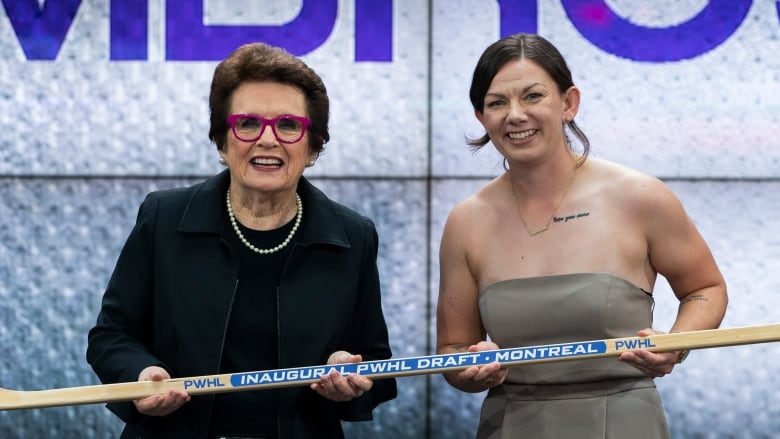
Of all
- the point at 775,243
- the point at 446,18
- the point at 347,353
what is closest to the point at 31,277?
the point at 446,18

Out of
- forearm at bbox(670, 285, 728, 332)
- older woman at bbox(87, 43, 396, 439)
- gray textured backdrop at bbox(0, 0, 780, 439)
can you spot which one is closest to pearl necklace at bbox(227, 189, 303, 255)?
older woman at bbox(87, 43, 396, 439)

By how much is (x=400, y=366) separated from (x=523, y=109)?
61 centimetres

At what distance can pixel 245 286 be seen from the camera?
7.17ft

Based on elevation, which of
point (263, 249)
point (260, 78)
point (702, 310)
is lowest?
point (702, 310)

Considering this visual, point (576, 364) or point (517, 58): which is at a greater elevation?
point (517, 58)

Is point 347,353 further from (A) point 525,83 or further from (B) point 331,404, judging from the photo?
(A) point 525,83

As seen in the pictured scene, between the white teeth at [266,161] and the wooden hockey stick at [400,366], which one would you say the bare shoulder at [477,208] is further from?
the white teeth at [266,161]

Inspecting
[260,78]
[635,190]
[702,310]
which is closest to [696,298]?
[702,310]

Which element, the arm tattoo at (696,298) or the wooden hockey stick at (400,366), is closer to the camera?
the wooden hockey stick at (400,366)

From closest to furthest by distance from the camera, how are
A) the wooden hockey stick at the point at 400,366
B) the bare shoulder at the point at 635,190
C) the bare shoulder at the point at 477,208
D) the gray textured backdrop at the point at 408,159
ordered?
the wooden hockey stick at the point at 400,366 → the bare shoulder at the point at 635,190 → the bare shoulder at the point at 477,208 → the gray textured backdrop at the point at 408,159

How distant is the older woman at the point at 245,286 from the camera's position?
7.06 feet

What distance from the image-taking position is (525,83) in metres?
2.33

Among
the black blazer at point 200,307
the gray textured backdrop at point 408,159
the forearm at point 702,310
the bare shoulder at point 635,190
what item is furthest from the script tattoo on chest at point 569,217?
the gray textured backdrop at point 408,159

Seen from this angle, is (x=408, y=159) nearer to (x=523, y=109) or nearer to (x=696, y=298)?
(x=523, y=109)
